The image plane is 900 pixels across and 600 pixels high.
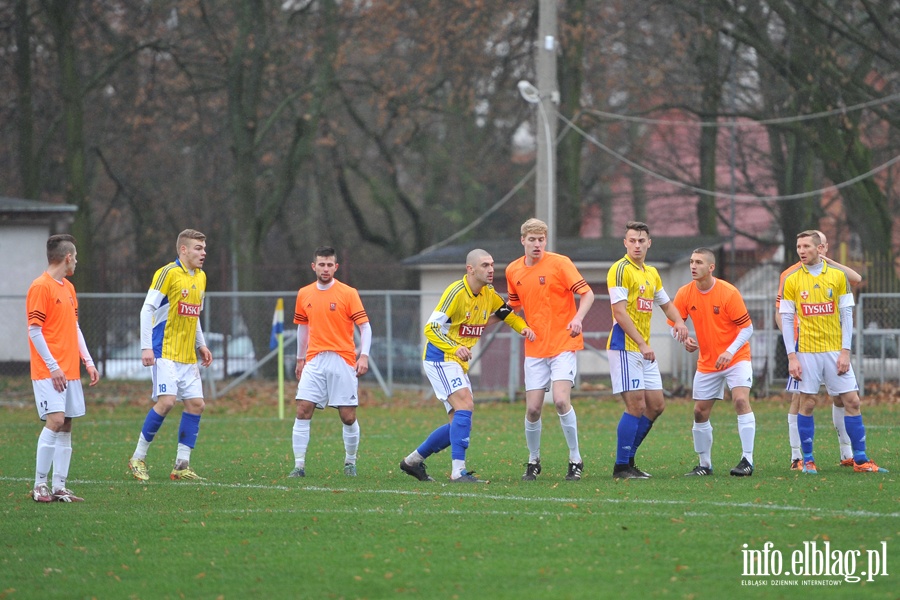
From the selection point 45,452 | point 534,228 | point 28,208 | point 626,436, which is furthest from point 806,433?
point 28,208

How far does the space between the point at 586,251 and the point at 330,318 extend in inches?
665

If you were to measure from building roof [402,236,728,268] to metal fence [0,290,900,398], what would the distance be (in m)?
1.74

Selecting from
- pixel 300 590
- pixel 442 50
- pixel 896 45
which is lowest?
pixel 300 590

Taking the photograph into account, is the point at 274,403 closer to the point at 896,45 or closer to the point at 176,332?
the point at 176,332

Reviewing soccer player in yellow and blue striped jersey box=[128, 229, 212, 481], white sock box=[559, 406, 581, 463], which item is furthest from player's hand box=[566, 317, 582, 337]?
soccer player in yellow and blue striped jersey box=[128, 229, 212, 481]

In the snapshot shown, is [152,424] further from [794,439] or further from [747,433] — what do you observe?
[794,439]

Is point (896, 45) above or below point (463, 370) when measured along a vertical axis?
above

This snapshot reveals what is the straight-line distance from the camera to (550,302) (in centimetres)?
1032

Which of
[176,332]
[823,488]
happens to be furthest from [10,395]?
[823,488]

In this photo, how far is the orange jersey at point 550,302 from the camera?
10297 millimetres

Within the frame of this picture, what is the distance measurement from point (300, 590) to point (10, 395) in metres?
18.5

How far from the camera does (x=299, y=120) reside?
30.7 meters

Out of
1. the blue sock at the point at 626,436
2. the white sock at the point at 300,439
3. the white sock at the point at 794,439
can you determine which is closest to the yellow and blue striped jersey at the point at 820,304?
the white sock at the point at 794,439

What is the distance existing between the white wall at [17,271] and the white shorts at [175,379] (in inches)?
559
